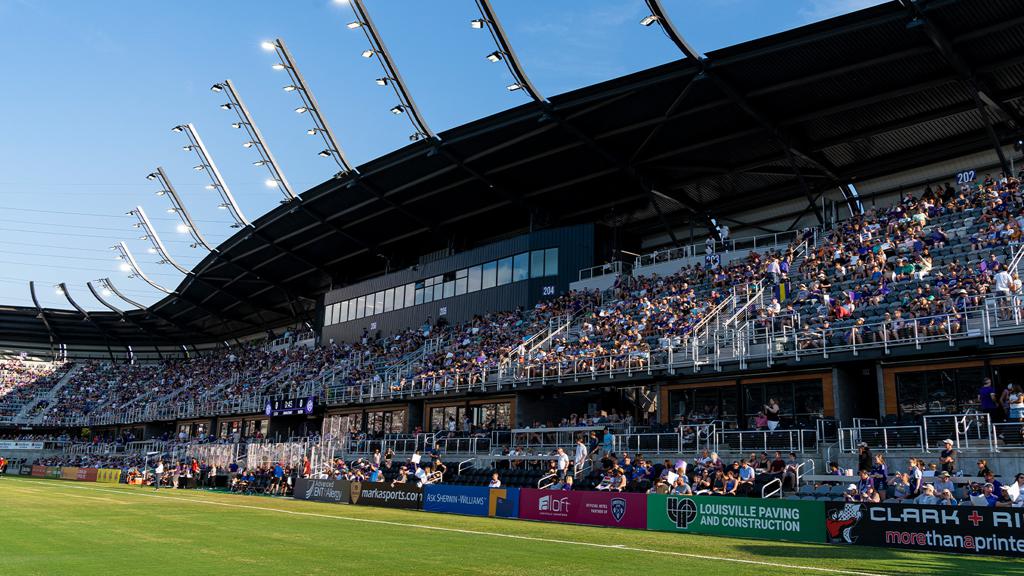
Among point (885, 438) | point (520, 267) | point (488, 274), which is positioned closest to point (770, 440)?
point (885, 438)

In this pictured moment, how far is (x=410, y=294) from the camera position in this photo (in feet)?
186

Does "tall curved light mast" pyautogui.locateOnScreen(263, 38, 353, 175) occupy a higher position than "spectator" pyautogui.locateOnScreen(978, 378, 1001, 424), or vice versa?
"tall curved light mast" pyautogui.locateOnScreen(263, 38, 353, 175)

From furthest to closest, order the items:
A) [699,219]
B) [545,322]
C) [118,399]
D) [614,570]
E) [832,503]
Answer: [118,399], [699,219], [545,322], [832,503], [614,570]

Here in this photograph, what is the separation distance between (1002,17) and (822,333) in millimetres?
13223

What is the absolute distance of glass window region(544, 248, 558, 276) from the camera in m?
46.5

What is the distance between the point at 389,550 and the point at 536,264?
33357mm

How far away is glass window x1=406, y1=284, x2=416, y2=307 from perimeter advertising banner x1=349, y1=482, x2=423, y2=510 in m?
25.6

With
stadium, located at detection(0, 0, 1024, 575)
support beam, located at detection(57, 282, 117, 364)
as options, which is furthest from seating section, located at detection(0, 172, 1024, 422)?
support beam, located at detection(57, 282, 117, 364)

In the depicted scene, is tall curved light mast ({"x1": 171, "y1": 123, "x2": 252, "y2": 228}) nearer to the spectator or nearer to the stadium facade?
the stadium facade

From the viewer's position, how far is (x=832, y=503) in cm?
1712

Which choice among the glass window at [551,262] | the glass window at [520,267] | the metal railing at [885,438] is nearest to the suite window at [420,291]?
the glass window at [520,267]

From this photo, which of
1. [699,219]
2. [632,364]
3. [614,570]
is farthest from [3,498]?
[699,219]

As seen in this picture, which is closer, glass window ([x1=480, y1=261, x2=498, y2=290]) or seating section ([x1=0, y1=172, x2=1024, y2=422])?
seating section ([x1=0, y1=172, x2=1024, y2=422])

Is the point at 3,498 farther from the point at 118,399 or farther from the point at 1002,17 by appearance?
the point at 118,399
